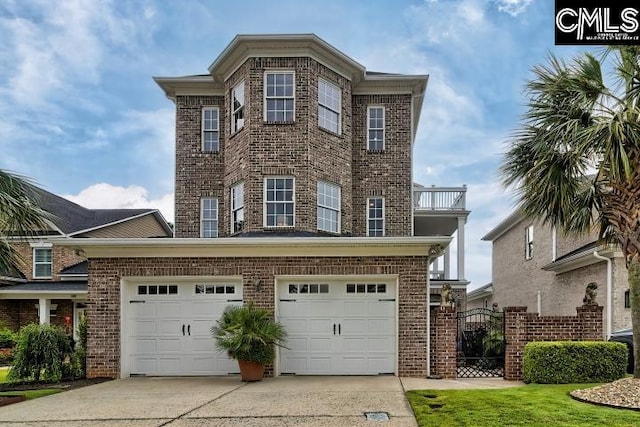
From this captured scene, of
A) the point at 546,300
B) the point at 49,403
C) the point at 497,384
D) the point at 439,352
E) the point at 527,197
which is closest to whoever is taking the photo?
the point at 49,403

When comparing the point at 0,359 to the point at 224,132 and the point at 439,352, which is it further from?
the point at 439,352

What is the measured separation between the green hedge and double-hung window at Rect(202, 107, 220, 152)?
1122 centimetres

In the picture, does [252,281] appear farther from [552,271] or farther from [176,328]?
[552,271]

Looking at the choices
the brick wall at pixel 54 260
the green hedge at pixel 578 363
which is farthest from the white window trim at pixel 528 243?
the brick wall at pixel 54 260

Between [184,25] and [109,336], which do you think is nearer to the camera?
[109,336]

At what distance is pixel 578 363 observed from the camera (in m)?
9.98

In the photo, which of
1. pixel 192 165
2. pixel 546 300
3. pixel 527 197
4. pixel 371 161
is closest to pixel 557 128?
pixel 527 197

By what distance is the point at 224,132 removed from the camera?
15922 millimetres

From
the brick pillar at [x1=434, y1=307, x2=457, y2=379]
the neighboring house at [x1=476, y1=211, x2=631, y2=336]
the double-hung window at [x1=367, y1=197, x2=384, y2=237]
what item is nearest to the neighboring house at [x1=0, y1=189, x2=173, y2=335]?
the double-hung window at [x1=367, y1=197, x2=384, y2=237]

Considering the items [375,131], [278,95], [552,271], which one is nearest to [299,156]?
[278,95]

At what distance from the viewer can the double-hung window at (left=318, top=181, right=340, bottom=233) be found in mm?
14566

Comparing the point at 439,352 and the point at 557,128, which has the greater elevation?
the point at 557,128

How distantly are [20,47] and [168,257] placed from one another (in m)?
7.92

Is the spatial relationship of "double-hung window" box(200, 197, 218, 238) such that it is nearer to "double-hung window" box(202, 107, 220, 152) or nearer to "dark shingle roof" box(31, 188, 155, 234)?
"double-hung window" box(202, 107, 220, 152)
